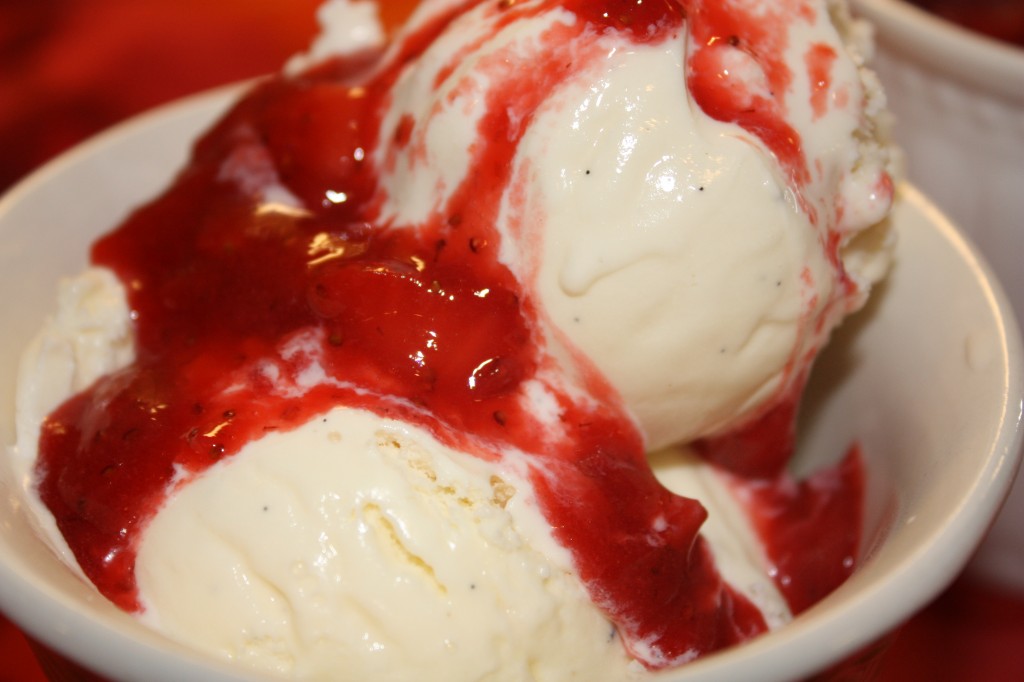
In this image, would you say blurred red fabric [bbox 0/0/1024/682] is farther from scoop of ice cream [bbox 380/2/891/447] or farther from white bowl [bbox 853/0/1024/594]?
scoop of ice cream [bbox 380/2/891/447]

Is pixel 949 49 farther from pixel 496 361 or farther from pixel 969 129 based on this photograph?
pixel 496 361

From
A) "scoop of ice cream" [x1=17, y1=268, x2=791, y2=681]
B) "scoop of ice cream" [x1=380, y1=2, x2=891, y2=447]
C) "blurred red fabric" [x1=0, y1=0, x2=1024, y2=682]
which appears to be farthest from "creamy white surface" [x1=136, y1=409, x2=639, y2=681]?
"blurred red fabric" [x1=0, y1=0, x2=1024, y2=682]

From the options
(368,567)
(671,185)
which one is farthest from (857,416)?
(368,567)

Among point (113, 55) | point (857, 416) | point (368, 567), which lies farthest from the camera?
point (113, 55)

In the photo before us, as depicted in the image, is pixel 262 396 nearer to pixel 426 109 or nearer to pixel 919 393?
pixel 426 109

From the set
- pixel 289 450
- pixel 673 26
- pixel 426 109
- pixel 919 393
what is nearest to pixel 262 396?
→ pixel 289 450

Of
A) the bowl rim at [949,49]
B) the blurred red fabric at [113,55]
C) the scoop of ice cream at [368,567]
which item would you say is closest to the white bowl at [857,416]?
the scoop of ice cream at [368,567]
